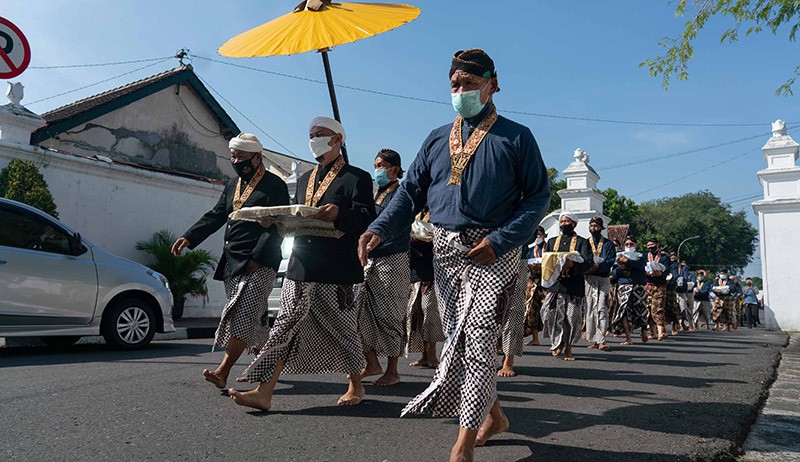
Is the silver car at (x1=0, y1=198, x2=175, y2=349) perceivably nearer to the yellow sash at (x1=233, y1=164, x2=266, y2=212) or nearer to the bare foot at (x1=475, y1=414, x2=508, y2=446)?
the yellow sash at (x1=233, y1=164, x2=266, y2=212)

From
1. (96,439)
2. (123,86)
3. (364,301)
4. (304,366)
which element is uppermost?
(123,86)

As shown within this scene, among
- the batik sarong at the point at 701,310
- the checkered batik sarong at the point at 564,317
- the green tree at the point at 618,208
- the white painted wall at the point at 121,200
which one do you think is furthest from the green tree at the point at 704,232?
the checkered batik sarong at the point at 564,317

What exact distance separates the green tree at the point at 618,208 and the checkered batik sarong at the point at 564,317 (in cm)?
4608

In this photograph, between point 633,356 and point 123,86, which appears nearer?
point 633,356

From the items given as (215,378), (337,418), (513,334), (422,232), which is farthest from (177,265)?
(337,418)

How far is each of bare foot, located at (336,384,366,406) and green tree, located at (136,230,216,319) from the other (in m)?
10.5

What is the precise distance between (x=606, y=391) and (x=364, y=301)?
7.21 ft

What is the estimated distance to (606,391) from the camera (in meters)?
5.42

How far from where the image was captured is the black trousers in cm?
2695

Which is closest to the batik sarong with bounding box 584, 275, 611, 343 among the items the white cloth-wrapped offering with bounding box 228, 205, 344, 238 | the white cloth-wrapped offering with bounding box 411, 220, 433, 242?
the white cloth-wrapped offering with bounding box 411, 220, 433, 242

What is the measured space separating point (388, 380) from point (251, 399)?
5.89 feet

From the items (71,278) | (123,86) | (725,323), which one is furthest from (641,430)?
(725,323)

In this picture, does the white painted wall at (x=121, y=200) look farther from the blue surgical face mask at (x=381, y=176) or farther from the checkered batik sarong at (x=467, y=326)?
the checkered batik sarong at (x=467, y=326)

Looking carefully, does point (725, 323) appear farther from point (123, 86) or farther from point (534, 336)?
point (123, 86)
